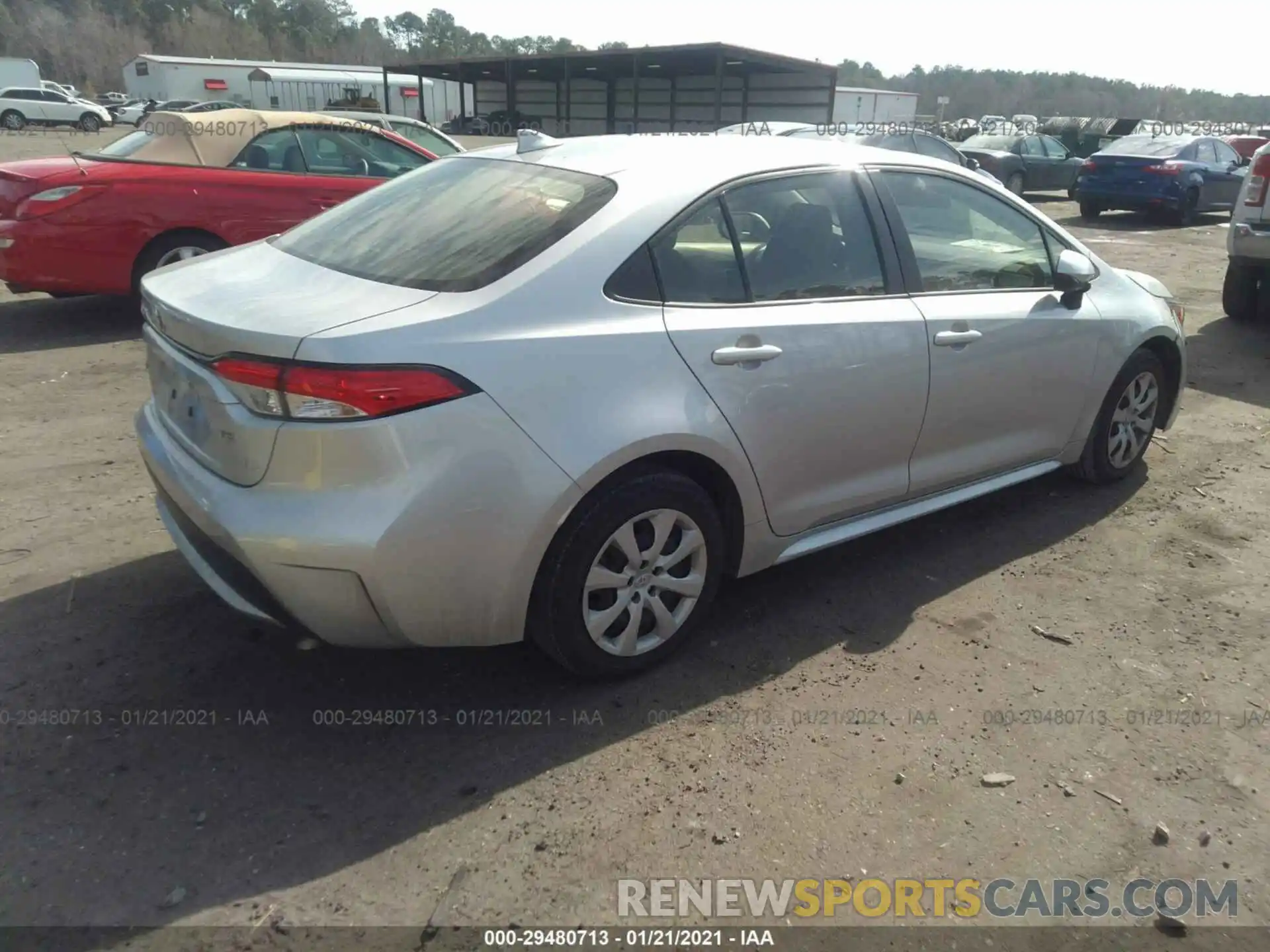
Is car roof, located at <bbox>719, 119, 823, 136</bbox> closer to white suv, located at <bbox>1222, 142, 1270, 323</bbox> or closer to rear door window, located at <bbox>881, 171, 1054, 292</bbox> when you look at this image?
white suv, located at <bbox>1222, 142, 1270, 323</bbox>

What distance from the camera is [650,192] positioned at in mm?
3041

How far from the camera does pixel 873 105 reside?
4578 cm

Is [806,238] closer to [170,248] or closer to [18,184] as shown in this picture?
[170,248]

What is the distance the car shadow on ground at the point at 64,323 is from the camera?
22.6ft

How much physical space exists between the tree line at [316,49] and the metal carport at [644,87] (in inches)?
565

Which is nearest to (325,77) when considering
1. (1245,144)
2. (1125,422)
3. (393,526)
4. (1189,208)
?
(1245,144)

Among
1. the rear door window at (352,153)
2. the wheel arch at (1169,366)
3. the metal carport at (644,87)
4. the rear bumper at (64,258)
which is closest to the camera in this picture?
the wheel arch at (1169,366)

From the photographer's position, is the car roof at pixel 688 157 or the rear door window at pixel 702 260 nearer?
the rear door window at pixel 702 260

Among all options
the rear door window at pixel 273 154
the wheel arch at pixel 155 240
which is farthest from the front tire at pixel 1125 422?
the rear door window at pixel 273 154

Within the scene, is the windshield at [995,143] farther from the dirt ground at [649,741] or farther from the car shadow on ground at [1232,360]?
the dirt ground at [649,741]

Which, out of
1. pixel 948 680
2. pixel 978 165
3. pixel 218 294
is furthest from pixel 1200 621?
pixel 978 165

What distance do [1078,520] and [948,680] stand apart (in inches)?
67.3

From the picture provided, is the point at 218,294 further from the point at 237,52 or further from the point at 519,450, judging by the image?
the point at 237,52
